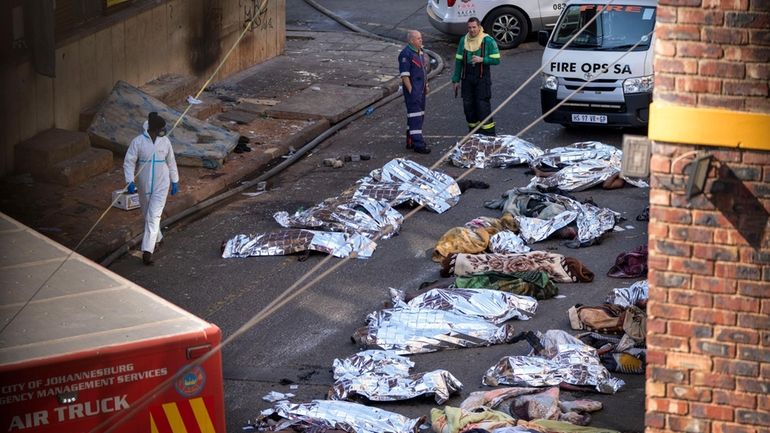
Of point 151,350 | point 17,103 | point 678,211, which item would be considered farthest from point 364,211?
point 678,211

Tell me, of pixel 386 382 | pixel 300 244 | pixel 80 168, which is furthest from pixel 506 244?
pixel 80 168

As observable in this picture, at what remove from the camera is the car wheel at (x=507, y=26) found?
2508 cm

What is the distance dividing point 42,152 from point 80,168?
521 millimetres

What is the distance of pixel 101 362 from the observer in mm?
7105

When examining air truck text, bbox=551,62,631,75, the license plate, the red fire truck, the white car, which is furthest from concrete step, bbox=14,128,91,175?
the white car

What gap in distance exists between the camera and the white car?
2498 cm

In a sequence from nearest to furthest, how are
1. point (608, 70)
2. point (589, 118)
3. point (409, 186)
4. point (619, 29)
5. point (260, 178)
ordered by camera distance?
point (409, 186), point (260, 178), point (608, 70), point (589, 118), point (619, 29)

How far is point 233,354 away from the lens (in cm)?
1120

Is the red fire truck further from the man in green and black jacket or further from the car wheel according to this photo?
the car wheel

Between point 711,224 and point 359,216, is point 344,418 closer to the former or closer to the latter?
point 711,224

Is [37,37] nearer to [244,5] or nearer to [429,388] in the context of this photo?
[244,5]

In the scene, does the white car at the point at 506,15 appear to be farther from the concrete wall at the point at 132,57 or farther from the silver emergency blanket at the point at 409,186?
the silver emergency blanket at the point at 409,186

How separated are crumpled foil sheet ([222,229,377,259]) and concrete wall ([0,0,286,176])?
3900mm

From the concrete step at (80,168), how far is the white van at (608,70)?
256 inches
